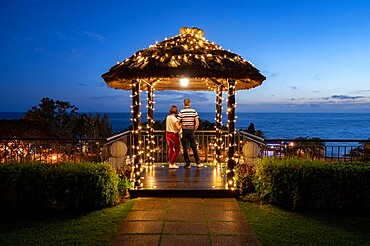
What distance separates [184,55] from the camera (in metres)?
6.98

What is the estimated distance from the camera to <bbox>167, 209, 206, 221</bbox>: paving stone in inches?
223

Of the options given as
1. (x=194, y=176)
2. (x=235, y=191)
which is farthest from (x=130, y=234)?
(x=194, y=176)

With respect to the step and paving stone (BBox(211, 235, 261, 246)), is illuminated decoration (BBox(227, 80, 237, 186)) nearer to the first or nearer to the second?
the step

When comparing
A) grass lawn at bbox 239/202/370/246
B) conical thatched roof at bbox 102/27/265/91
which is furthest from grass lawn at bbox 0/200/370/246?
conical thatched roof at bbox 102/27/265/91

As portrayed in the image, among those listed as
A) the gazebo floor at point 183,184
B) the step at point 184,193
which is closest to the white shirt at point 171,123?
the gazebo floor at point 183,184

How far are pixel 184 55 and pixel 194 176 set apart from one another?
3181 millimetres

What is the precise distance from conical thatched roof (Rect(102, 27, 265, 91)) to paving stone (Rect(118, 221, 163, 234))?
9.53ft

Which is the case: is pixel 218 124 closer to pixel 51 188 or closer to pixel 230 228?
pixel 230 228

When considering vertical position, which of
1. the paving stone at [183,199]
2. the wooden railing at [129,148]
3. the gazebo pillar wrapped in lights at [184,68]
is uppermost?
the gazebo pillar wrapped in lights at [184,68]

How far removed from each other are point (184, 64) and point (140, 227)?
10.7 ft

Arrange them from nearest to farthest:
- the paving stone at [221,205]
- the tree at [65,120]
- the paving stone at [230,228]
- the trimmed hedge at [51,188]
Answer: the paving stone at [230,228] < the trimmed hedge at [51,188] < the paving stone at [221,205] < the tree at [65,120]

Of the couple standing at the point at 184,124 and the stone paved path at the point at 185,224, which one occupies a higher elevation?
the couple standing at the point at 184,124

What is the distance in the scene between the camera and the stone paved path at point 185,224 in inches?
186

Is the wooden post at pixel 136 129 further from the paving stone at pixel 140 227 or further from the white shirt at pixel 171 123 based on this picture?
the paving stone at pixel 140 227
